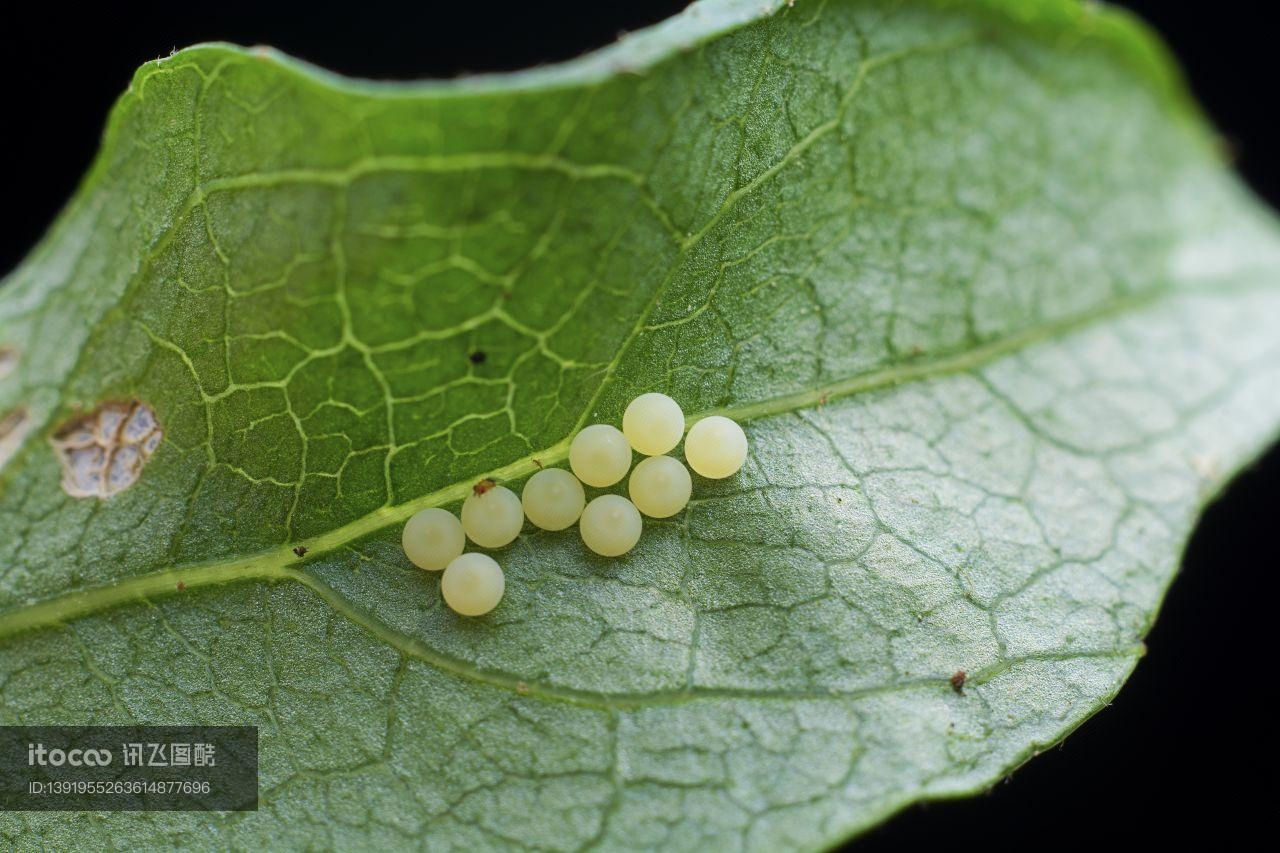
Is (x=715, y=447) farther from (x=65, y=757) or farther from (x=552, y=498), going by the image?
(x=65, y=757)

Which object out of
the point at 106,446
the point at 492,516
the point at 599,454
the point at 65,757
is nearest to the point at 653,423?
the point at 599,454

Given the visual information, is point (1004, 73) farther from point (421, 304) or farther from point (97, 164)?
point (97, 164)

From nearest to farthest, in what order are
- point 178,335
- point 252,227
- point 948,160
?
1. point 252,227
2. point 178,335
3. point 948,160

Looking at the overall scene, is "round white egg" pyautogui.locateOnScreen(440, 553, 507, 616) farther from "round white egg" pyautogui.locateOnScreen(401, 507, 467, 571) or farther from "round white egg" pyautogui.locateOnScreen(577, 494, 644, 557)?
"round white egg" pyautogui.locateOnScreen(577, 494, 644, 557)

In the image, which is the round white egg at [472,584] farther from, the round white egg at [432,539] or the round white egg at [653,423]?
the round white egg at [653,423]

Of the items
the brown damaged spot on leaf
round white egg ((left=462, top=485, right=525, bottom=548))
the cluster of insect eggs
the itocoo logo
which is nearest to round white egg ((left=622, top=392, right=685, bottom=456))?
the cluster of insect eggs

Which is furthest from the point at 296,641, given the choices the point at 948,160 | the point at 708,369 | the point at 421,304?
the point at 948,160

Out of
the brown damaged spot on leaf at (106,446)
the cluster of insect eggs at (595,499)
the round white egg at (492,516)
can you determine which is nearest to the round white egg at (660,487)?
the cluster of insect eggs at (595,499)
